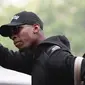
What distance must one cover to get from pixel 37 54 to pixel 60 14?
392 cm

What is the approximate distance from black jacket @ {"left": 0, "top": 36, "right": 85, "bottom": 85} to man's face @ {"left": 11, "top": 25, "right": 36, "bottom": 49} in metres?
0.05

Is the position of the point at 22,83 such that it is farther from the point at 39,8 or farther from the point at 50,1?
the point at 50,1

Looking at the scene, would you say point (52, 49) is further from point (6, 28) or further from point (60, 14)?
point (60, 14)

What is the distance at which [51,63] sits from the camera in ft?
6.61

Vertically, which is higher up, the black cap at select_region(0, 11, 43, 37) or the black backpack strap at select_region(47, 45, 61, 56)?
the black cap at select_region(0, 11, 43, 37)

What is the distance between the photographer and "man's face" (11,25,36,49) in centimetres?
220

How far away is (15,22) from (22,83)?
1.20 m

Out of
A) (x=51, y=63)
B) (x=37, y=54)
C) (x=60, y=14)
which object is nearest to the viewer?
(x=51, y=63)

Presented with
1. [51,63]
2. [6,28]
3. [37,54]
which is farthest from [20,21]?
[51,63]

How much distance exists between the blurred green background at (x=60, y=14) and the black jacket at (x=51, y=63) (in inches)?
107

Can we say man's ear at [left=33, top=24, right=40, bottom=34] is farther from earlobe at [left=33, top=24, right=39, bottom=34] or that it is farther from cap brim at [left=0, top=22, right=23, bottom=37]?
cap brim at [left=0, top=22, right=23, bottom=37]

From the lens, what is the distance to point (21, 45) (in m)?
2.20

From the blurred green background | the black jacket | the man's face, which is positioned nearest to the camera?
the black jacket

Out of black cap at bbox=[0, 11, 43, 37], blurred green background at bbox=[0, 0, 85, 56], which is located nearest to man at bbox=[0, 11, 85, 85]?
black cap at bbox=[0, 11, 43, 37]
